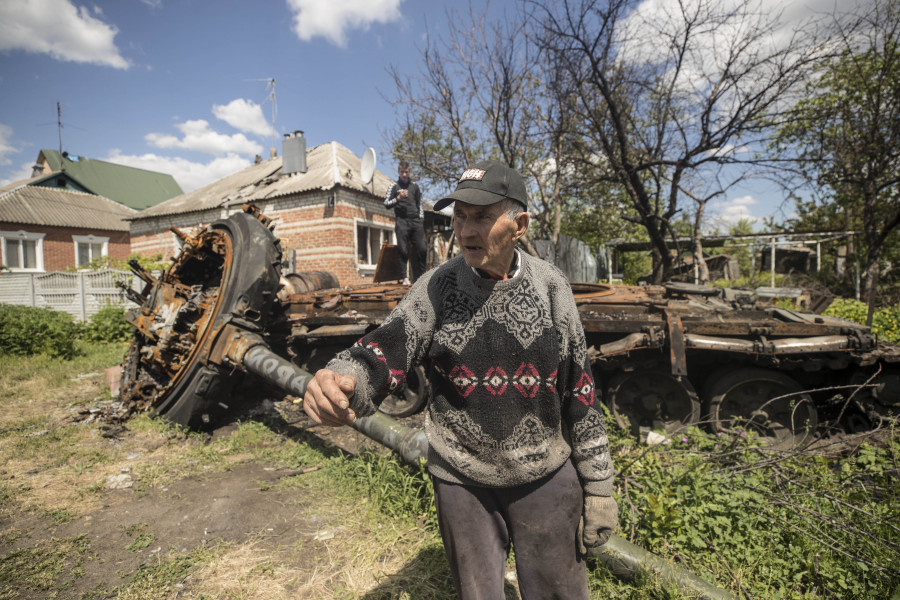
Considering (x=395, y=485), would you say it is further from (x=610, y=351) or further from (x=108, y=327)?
(x=108, y=327)

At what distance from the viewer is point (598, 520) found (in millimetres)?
1590

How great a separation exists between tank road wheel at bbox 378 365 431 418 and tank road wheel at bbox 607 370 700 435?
85.6 inches

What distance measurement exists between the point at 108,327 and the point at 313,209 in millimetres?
6467

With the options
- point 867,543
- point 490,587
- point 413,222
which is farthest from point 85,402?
point 867,543

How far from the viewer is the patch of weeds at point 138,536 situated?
2.88m

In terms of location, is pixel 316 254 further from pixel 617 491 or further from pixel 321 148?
pixel 617 491

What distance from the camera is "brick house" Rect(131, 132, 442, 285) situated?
45.7 ft

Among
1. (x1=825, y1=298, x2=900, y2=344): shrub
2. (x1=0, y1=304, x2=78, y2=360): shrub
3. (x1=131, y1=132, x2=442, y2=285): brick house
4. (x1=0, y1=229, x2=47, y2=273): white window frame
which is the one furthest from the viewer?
(x1=0, y1=229, x2=47, y2=273): white window frame

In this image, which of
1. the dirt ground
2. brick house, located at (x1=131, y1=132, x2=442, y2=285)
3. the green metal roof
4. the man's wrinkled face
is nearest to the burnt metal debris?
the dirt ground

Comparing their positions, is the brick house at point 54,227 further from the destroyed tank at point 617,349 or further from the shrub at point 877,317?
the shrub at point 877,317

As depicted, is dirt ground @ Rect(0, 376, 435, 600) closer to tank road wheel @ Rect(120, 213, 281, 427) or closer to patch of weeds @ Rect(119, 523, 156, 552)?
patch of weeds @ Rect(119, 523, 156, 552)

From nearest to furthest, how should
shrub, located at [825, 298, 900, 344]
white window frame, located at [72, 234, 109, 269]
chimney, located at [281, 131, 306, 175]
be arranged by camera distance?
shrub, located at [825, 298, 900, 344], chimney, located at [281, 131, 306, 175], white window frame, located at [72, 234, 109, 269]

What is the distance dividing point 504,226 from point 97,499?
406cm

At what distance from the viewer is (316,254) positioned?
561 inches
